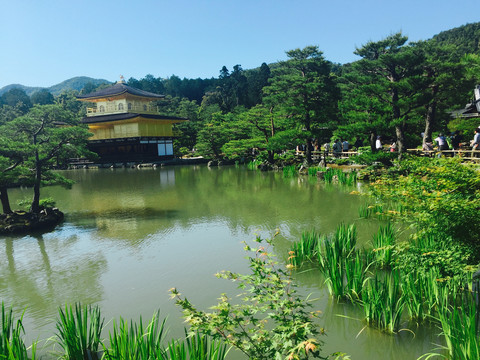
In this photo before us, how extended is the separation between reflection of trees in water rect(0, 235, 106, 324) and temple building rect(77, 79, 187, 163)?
2228 centimetres

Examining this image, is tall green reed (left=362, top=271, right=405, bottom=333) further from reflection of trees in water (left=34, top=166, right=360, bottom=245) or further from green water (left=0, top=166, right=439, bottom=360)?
reflection of trees in water (left=34, top=166, right=360, bottom=245)

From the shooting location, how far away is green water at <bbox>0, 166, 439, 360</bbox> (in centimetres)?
349

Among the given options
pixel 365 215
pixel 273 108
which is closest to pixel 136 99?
pixel 273 108

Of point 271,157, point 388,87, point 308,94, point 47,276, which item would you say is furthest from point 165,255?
point 271,157

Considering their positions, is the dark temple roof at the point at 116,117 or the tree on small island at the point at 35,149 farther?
the dark temple roof at the point at 116,117

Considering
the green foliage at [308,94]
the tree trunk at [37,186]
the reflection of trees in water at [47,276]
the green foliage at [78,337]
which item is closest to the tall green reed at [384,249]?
the green foliage at [78,337]

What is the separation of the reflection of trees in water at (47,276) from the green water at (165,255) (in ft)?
0.05

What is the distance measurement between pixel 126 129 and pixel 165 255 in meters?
25.0

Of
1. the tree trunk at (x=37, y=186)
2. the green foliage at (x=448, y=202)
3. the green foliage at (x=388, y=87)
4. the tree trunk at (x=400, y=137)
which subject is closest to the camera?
the green foliage at (x=448, y=202)

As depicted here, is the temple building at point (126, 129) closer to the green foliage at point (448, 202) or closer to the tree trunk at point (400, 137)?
the tree trunk at point (400, 137)

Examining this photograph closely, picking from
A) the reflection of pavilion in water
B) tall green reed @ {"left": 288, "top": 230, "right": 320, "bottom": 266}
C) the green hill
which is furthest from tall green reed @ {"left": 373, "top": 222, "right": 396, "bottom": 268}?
the green hill

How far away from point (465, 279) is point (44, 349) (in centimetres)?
427

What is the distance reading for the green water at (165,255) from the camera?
137 inches

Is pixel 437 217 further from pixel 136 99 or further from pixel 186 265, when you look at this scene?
pixel 136 99
